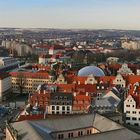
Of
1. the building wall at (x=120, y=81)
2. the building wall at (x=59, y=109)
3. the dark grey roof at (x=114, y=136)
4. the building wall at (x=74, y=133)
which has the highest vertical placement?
the dark grey roof at (x=114, y=136)

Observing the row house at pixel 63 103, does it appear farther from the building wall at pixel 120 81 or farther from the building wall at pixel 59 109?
the building wall at pixel 120 81

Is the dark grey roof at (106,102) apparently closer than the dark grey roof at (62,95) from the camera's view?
Yes

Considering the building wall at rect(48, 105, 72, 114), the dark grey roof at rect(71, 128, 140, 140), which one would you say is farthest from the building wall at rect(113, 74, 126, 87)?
the dark grey roof at rect(71, 128, 140, 140)

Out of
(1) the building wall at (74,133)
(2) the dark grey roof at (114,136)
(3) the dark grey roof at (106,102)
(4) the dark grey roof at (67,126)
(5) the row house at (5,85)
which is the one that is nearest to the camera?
(2) the dark grey roof at (114,136)

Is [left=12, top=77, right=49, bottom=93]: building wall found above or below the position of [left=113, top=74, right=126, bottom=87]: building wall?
below

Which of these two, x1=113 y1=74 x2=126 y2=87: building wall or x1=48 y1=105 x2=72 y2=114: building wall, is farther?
x1=113 y1=74 x2=126 y2=87: building wall

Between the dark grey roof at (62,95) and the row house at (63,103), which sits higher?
the dark grey roof at (62,95)

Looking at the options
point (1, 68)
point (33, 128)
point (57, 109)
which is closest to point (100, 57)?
point (1, 68)

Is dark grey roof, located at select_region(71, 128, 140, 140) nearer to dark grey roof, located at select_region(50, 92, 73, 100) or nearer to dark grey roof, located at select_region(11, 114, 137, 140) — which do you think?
dark grey roof, located at select_region(11, 114, 137, 140)

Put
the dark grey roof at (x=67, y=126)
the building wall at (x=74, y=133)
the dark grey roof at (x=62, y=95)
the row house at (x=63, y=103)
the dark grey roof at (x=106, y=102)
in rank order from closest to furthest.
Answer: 1. the dark grey roof at (x=67, y=126)
2. the building wall at (x=74, y=133)
3. the dark grey roof at (x=106, y=102)
4. the row house at (x=63, y=103)
5. the dark grey roof at (x=62, y=95)

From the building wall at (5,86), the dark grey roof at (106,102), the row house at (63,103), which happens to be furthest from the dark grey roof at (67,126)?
the building wall at (5,86)

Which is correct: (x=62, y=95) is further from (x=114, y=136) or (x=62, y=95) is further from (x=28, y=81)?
(x=28, y=81)

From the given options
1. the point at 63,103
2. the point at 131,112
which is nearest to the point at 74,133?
the point at 131,112
